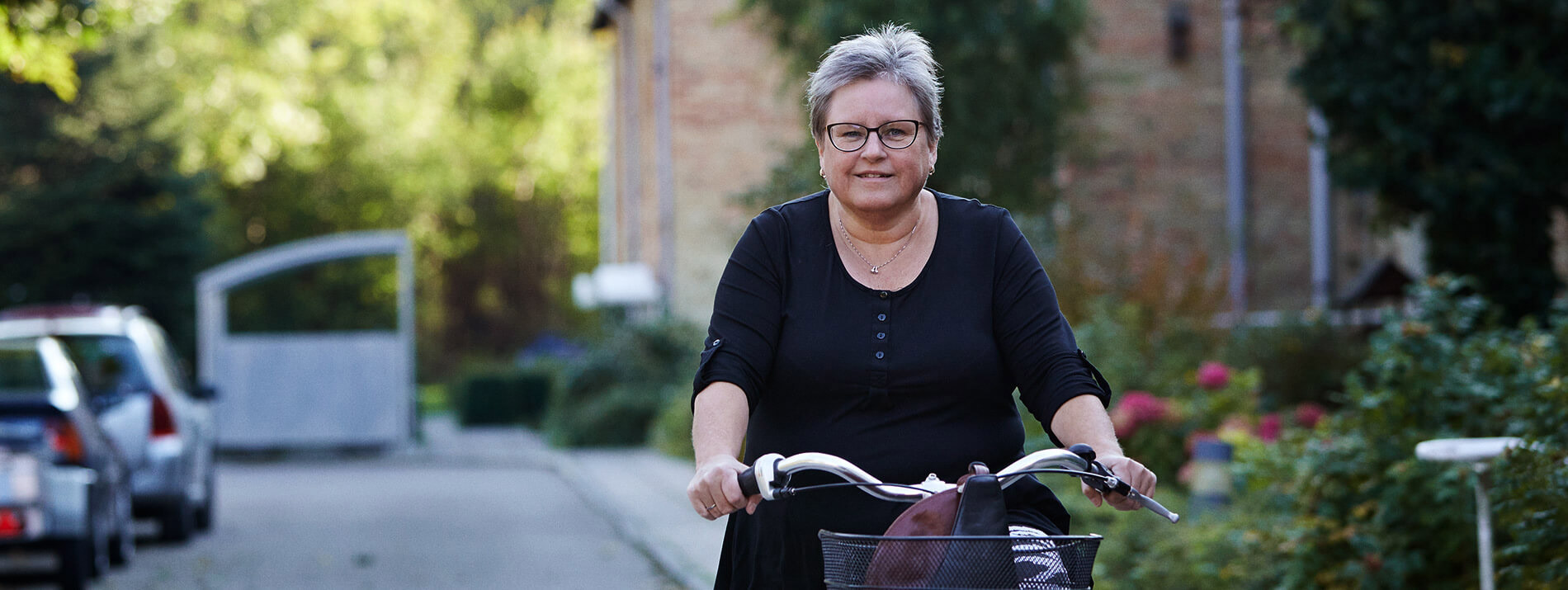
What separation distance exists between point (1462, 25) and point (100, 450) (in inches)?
347

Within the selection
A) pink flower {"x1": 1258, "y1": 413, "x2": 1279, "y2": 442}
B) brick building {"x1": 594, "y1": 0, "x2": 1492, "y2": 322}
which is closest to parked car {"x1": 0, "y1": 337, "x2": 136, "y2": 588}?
pink flower {"x1": 1258, "y1": 413, "x2": 1279, "y2": 442}

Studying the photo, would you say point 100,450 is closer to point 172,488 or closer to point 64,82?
point 172,488

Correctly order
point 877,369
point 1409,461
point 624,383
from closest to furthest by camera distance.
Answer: point 877,369 < point 1409,461 < point 624,383

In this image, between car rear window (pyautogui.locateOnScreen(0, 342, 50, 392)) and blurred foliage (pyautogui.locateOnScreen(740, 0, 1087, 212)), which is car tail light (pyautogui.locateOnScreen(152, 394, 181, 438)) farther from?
blurred foliage (pyautogui.locateOnScreen(740, 0, 1087, 212))

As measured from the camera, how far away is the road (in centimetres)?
1055

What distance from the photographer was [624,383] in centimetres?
2517

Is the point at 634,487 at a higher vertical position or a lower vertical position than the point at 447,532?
lower

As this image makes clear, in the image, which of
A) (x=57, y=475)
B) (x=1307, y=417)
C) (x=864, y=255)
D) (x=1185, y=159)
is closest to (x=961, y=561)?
(x=864, y=255)

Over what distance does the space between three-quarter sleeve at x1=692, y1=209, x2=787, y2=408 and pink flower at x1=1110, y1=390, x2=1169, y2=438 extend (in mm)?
6978

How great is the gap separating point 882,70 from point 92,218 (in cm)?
2821

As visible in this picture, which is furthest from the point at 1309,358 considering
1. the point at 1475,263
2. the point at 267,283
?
the point at 267,283

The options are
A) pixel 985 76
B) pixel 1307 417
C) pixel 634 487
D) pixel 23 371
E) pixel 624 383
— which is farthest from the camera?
pixel 624 383

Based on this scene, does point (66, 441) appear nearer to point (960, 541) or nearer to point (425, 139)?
point (960, 541)

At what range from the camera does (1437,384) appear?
21.9 feet
